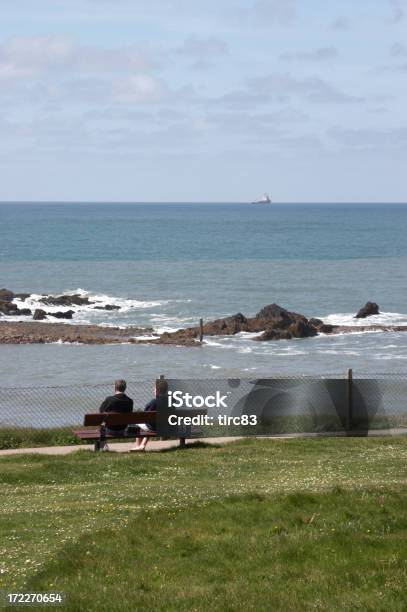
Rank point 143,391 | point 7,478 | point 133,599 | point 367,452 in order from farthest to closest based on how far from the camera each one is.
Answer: point 143,391, point 367,452, point 7,478, point 133,599

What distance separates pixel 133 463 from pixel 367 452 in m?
3.72

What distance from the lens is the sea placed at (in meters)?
45.6

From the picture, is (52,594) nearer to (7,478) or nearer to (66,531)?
(66,531)

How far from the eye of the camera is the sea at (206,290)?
4556 centimetres

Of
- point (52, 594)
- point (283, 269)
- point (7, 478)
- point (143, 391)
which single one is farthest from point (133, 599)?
point (283, 269)

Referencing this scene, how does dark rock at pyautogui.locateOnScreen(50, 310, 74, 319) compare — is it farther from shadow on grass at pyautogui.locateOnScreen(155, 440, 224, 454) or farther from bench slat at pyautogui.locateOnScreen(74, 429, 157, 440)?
shadow on grass at pyautogui.locateOnScreen(155, 440, 224, 454)

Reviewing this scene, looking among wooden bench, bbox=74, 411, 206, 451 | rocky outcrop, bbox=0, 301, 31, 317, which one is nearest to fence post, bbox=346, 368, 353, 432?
wooden bench, bbox=74, 411, 206, 451

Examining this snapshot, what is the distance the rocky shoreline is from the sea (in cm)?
92

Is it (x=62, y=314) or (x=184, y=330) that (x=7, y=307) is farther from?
(x=184, y=330)

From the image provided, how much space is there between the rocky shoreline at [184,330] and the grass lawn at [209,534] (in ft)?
121

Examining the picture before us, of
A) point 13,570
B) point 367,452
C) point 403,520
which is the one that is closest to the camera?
point 13,570

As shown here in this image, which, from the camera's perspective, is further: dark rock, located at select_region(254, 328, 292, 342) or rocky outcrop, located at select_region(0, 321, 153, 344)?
dark rock, located at select_region(254, 328, 292, 342)

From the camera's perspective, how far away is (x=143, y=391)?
1339 inches

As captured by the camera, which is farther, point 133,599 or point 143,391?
point 143,391
